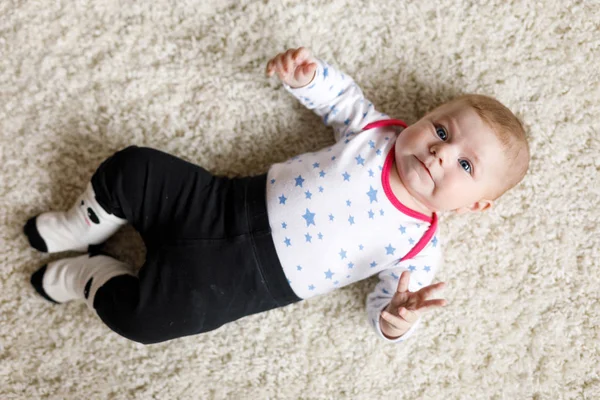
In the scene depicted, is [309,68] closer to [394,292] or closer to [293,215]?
[293,215]

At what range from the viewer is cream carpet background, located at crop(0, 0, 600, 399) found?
108cm

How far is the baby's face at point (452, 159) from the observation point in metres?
0.93

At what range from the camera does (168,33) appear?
1.11 meters

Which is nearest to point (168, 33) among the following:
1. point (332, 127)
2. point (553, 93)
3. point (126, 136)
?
point (126, 136)

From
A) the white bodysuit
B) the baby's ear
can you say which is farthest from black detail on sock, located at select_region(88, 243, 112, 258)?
the baby's ear

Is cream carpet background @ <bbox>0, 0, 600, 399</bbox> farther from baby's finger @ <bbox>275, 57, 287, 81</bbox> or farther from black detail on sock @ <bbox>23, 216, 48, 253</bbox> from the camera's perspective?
baby's finger @ <bbox>275, 57, 287, 81</bbox>

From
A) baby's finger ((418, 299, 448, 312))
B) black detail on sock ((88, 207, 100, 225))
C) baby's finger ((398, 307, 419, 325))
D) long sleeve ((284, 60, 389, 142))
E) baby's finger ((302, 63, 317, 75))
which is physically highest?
baby's finger ((302, 63, 317, 75))

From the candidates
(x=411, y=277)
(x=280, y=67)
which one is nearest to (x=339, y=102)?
(x=280, y=67)

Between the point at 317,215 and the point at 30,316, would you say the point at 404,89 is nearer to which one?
the point at 317,215

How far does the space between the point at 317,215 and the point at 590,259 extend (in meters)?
0.60

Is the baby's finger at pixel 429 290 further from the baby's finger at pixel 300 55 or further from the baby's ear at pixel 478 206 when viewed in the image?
the baby's finger at pixel 300 55

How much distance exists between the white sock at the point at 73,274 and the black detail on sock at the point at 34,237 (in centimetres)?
4

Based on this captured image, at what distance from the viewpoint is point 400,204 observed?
98 cm

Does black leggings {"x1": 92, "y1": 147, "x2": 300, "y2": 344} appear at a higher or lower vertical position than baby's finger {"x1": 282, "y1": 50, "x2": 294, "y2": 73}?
lower
